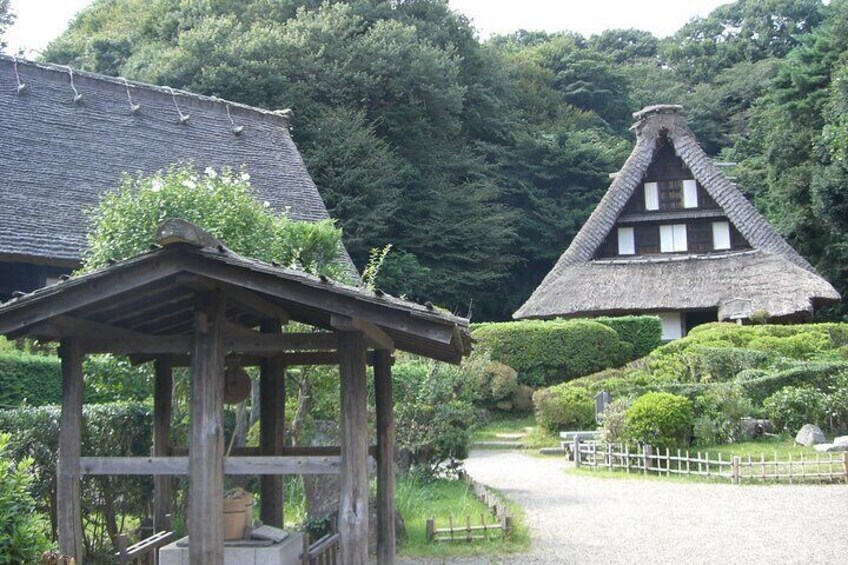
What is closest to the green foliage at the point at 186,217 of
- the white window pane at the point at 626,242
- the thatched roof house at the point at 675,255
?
the thatched roof house at the point at 675,255

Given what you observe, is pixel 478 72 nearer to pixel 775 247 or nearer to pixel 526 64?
pixel 526 64

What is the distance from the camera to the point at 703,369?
22.9m

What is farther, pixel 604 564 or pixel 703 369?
pixel 703 369

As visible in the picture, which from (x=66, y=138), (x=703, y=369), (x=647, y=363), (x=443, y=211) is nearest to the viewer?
(x=66, y=138)

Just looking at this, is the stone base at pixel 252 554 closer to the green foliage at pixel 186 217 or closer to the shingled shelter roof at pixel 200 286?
the shingled shelter roof at pixel 200 286

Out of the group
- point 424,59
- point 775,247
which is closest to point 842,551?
point 775,247

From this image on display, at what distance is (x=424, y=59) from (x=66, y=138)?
1708 centimetres

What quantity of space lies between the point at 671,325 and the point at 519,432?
385 inches

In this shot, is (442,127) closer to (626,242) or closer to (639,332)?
(626,242)

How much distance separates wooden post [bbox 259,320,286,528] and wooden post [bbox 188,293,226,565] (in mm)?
1583

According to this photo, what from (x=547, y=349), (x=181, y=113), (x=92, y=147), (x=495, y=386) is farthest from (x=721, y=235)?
(x=92, y=147)

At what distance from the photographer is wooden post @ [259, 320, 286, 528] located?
809 cm

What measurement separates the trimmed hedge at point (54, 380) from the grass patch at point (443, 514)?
13.1 feet

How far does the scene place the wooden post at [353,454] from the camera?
6328 millimetres
